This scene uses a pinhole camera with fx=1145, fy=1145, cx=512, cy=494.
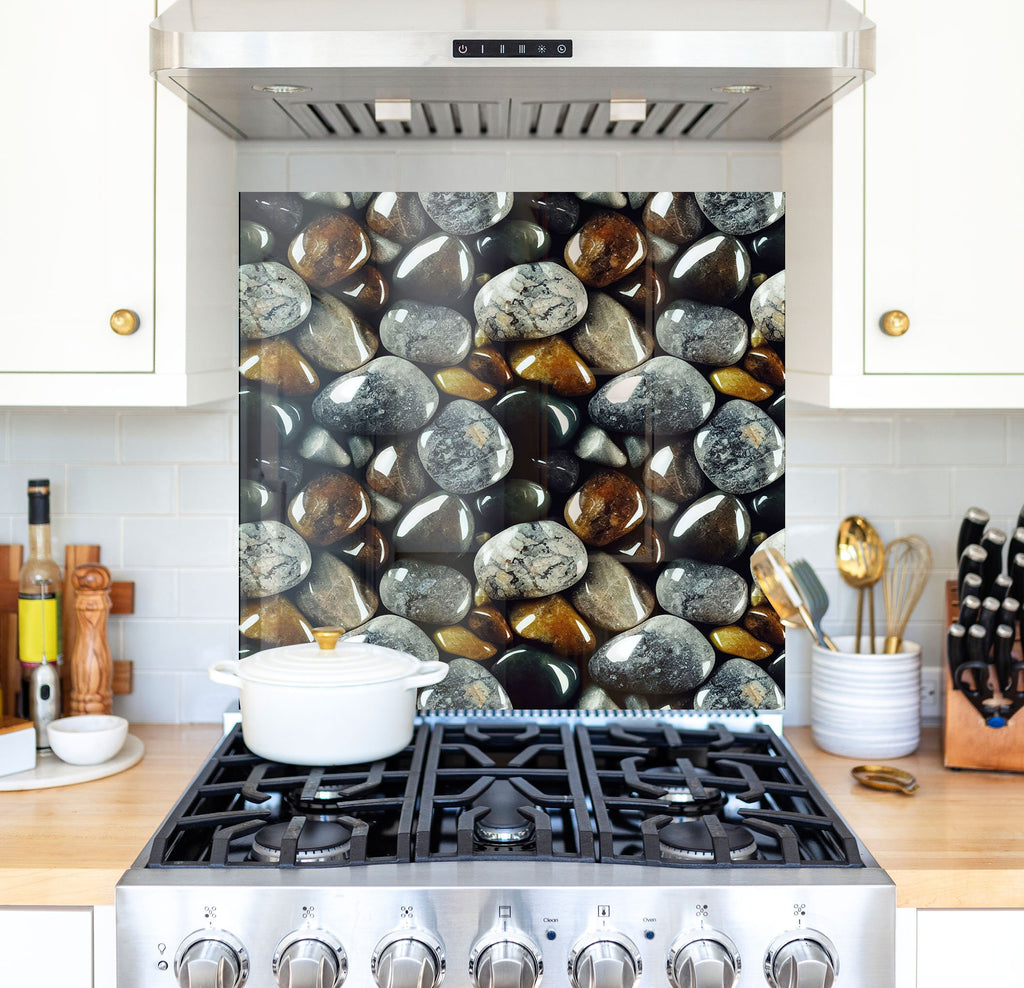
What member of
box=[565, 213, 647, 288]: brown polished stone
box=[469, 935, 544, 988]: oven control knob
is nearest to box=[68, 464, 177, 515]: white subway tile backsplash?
box=[565, 213, 647, 288]: brown polished stone

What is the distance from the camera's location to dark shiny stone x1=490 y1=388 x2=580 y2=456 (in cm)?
209

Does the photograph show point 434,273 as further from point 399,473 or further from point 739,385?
point 739,385

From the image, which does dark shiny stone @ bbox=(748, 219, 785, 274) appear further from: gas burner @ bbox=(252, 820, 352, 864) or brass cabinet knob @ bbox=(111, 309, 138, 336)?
gas burner @ bbox=(252, 820, 352, 864)

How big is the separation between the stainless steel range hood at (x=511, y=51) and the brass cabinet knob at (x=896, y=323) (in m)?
0.33

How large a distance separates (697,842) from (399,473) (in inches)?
34.7

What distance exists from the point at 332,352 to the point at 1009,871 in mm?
1365

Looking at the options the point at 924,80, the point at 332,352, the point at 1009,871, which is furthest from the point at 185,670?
the point at 924,80

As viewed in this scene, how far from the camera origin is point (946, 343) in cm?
170

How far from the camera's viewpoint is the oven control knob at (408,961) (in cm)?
140

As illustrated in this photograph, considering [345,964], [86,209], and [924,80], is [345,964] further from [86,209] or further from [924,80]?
[924,80]

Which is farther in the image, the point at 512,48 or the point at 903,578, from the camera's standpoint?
the point at 903,578

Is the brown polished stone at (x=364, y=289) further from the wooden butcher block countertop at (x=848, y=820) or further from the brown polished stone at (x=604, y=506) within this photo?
the wooden butcher block countertop at (x=848, y=820)

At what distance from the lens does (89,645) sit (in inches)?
78.7

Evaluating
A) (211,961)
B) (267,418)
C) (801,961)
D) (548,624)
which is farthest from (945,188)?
(211,961)
